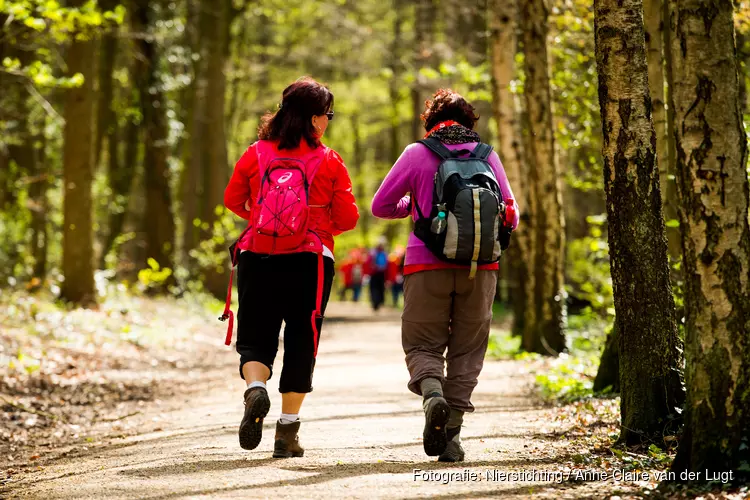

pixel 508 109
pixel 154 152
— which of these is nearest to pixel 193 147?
pixel 154 152

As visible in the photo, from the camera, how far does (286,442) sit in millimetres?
5711

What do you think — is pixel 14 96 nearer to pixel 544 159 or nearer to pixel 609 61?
pixel 544 159

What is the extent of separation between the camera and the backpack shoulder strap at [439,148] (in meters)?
5.73

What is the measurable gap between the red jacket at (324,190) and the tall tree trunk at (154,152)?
52.5 feet

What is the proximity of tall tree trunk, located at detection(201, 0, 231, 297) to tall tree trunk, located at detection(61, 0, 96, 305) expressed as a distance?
638 centimetres

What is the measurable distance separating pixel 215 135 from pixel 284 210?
1833cm

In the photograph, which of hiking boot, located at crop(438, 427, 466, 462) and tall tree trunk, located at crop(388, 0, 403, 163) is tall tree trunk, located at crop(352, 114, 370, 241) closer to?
tall tree trunk, located at crop(388, 0, 403, 163)

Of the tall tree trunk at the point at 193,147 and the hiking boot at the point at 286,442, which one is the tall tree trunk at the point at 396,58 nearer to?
the tall tree trunk at the point at 193,147

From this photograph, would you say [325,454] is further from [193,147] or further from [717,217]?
[193,147]

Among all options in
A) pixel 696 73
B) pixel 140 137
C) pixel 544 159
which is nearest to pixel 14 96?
pixel 140 137

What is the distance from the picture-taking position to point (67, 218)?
1650 centimetres

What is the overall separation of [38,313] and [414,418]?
877 cm

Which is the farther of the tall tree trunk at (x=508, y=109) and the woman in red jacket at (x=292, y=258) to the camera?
the tall tree trunk at (x=508, y=109)

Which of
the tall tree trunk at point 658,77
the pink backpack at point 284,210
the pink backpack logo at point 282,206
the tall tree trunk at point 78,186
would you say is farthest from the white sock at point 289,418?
the tall tree trunk at point 78,186
